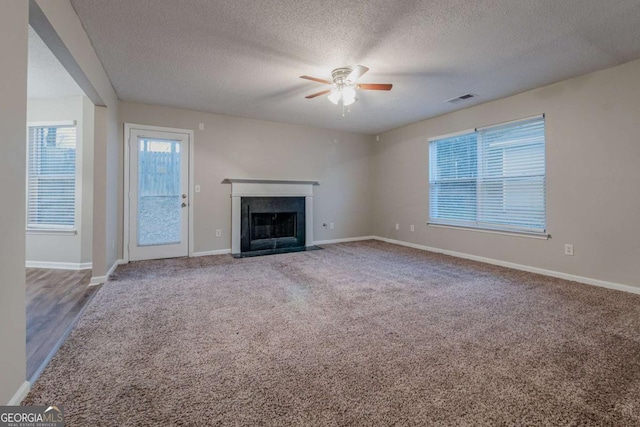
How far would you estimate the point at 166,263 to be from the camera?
4.43 metres

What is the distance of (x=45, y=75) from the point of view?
3570 millimetres

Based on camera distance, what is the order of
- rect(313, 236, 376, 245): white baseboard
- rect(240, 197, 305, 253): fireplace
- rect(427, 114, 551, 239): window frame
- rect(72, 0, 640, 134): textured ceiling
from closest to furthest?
1. rect(72, 0, 640, 134): textured ceiling
2. rect(427, 114, 551, 239): window frame
3. rect(240, 197, 305, 253): fireplace
4. rect(313, 236, 376, 245): white baseboard

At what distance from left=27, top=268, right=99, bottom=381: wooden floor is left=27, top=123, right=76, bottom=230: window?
2.56ft

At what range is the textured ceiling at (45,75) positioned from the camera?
2912mm

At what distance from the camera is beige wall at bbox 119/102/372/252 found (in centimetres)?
496

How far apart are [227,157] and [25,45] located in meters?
3.70

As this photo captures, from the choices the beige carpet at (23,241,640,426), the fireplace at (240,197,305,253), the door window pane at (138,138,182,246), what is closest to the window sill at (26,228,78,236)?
the door window pane at (138,138,182,246)

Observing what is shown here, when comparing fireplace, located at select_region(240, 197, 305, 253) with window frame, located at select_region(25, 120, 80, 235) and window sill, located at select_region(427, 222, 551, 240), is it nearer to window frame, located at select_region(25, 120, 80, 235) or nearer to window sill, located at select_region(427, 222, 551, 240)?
window frame, located at select_region(25, 120, 80, 235)

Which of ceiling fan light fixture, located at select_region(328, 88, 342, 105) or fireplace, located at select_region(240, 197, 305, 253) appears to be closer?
ceiling fan light fixture, located at select_region(328, 88, 342, 105)

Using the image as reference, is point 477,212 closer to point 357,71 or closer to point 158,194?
point 357,71

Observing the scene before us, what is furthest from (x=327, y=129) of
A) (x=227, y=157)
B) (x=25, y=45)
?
(x=25, y=45)

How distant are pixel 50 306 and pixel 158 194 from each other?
7.42 ft

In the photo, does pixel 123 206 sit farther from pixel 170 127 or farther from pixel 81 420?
pixel 81 420

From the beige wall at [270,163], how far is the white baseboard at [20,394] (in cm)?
357
